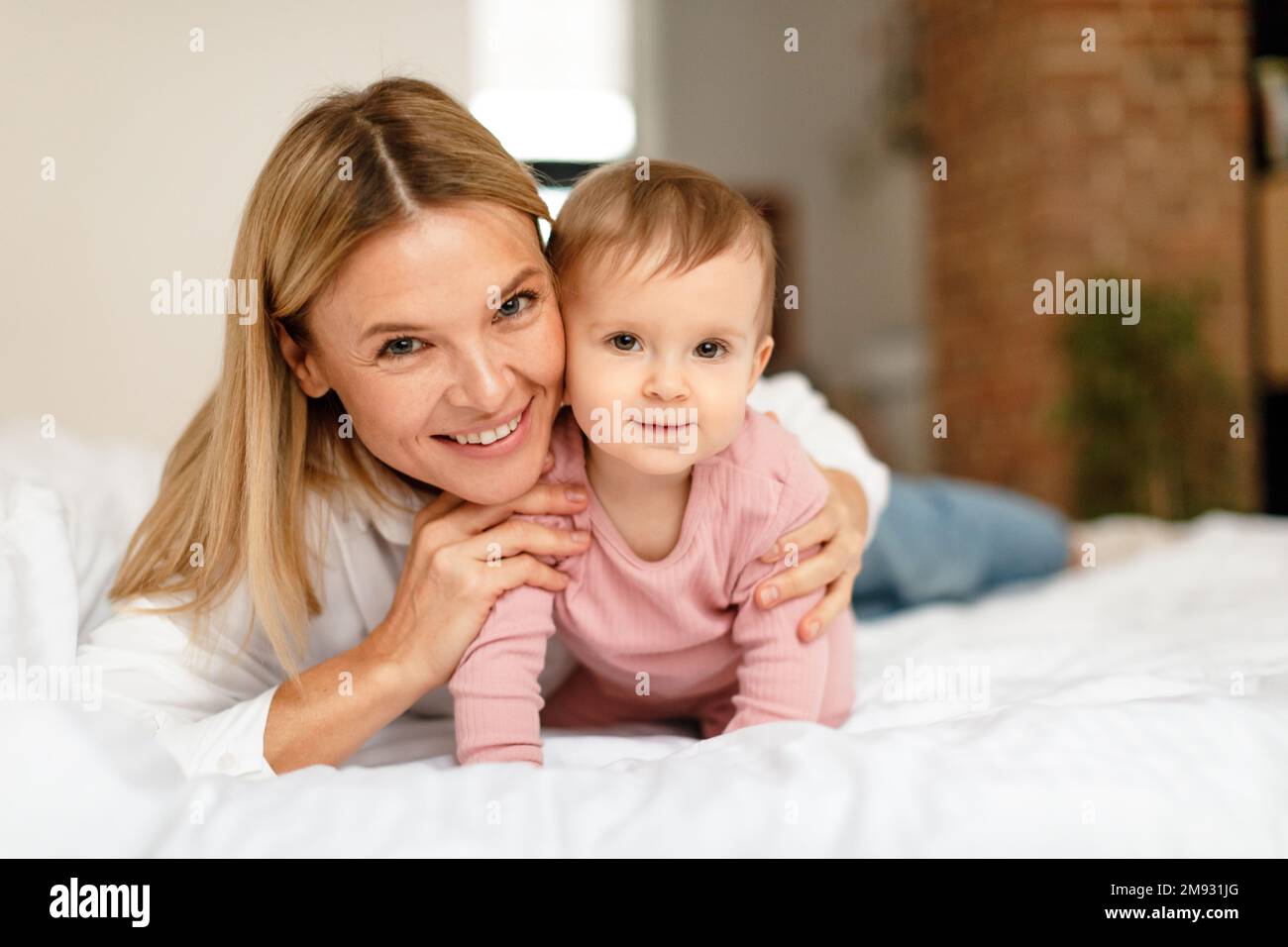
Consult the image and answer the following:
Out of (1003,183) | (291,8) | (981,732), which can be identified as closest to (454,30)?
(291,8)

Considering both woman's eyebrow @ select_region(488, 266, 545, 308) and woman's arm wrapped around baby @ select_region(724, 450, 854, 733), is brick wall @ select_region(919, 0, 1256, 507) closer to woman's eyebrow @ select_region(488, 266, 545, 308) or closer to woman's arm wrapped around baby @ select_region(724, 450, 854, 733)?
woman's arm wrapped around baby @ select_region(724, 450, 854, 733)

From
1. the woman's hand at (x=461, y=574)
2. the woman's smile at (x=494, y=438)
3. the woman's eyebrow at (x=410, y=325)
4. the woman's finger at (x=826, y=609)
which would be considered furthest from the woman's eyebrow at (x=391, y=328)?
the woman's finger at (x=826, y=609)

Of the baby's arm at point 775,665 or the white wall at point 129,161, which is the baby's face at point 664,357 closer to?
the baby's arm at point 775,665

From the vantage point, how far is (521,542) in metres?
1.04

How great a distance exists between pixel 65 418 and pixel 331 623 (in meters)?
2.20

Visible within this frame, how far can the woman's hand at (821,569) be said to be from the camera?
41.4 inches

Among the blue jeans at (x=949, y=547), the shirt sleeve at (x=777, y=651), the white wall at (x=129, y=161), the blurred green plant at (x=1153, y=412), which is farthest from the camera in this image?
the blurred green plant at (x=1153, y=412)

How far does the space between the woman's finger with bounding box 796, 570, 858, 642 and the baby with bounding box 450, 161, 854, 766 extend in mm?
10

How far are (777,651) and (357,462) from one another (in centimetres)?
47

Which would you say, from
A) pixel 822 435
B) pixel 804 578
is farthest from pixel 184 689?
pixel 822 435

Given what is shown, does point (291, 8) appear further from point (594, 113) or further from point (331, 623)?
point (331, 623)

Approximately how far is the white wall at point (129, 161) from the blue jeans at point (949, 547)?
1900 millimetres

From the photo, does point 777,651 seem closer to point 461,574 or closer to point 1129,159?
point 461,574
